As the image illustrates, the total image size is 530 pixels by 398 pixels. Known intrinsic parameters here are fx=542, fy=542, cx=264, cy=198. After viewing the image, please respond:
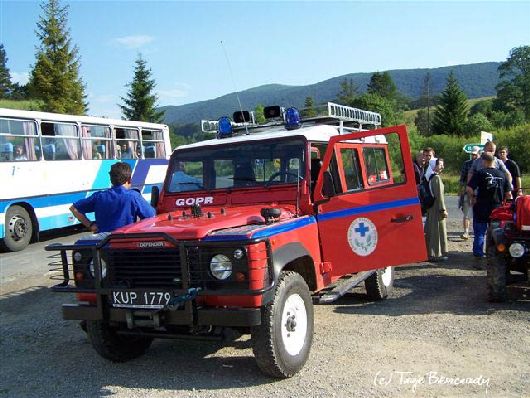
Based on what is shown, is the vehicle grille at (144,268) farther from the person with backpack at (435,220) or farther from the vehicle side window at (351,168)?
the person with backpack at (435,220)

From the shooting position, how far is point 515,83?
87000mm

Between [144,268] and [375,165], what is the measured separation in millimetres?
3732

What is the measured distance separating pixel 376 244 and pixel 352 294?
2.15 meters

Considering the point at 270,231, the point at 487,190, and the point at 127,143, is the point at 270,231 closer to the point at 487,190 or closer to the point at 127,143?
the point at 487,190

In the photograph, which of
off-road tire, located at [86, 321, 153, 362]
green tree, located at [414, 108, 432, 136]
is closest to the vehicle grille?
off-road tire, located at [86, 321, 153, 362]

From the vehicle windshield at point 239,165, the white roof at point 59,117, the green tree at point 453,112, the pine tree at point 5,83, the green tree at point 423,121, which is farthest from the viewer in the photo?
the green tree at point 423,121

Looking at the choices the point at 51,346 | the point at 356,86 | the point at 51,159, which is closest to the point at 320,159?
the point at 51,346

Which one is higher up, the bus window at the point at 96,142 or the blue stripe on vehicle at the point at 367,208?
the bus window at the point at 96,142

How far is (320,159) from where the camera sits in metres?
5.73

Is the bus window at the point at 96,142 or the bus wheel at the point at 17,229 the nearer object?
the bus wheel at the point at 17,229

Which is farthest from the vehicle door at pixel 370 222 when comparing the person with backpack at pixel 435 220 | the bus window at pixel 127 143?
the bus window at pixel 127 143

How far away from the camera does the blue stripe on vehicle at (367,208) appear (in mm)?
5375

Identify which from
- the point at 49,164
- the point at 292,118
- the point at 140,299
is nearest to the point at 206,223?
the point at 140,299

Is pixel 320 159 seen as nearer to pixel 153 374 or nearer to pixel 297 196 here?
pixel 297 196
